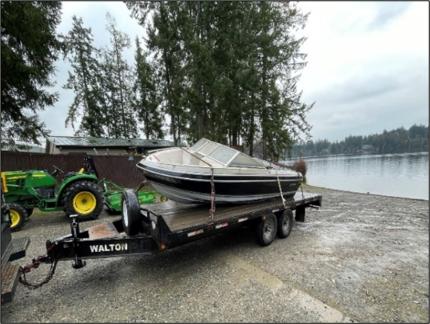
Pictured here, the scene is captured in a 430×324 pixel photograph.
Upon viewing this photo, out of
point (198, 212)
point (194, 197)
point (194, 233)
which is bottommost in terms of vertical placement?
point (194, 233)

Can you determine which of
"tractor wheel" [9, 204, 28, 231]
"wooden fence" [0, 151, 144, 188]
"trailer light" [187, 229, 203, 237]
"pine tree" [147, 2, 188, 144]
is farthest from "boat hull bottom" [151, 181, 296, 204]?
"pine tree" [147, 2, 188, 144]

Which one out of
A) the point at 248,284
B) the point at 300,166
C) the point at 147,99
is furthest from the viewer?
the point at 147,99

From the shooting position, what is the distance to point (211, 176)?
13.2 ft

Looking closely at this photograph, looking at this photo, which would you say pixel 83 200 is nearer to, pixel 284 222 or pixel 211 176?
pixel 211 176

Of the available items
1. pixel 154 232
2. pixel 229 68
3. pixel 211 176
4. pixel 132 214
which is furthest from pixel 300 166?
pixel 154 232

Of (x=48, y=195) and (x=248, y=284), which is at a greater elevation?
(x=48, y=195)

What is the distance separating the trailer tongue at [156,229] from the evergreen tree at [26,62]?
8.71 metres

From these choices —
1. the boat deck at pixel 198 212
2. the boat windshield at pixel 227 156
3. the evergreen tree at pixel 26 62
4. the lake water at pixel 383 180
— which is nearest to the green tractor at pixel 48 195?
the boat deck at pixel 198 212

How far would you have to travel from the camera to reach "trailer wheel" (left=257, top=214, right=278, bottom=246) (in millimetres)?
4441

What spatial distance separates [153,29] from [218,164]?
43.1 feet

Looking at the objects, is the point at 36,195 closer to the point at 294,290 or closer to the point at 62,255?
the point at 62,255

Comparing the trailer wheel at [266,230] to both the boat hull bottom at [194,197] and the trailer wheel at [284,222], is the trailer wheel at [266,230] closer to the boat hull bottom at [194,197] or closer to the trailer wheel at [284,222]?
the trailer wheel at [284,222]

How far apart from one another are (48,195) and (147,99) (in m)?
15.3

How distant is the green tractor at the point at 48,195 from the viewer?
5.57 meters
